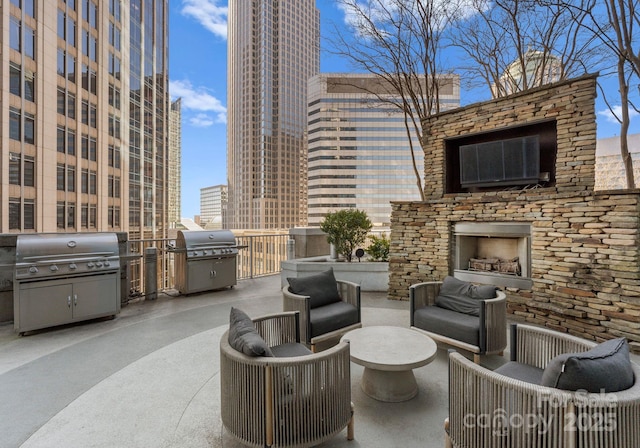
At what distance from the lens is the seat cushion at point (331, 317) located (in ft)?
10.9

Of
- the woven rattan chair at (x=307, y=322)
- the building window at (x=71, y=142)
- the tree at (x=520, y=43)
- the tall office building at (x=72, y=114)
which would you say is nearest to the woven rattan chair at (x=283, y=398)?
the woven rattan chair at (x=307, y=322)

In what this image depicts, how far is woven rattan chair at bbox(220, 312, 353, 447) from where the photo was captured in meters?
1.77

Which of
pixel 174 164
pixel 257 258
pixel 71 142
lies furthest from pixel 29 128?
pixel 174 164

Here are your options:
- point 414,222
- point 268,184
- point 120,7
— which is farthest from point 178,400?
point 268,184

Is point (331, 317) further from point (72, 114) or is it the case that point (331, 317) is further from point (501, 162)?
point (72, 114)

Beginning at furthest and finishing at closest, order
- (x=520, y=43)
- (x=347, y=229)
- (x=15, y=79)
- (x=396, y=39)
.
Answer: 1. (x=15, y=79)
2. (x=396, y=39)
3. (x=520, y=43)
4. (x=347, y=229)

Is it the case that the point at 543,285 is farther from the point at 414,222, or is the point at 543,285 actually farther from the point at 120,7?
the point at 120,7

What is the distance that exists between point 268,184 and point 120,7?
45.5m

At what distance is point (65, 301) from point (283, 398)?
12.5ft

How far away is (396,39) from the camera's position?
22.8ft

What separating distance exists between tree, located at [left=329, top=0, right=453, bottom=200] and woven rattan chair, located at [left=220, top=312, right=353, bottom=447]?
5.87 meters

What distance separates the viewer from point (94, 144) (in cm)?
2403

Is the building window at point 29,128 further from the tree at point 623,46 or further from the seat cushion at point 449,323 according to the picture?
the tree at point 623,46

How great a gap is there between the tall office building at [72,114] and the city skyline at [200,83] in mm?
9839
